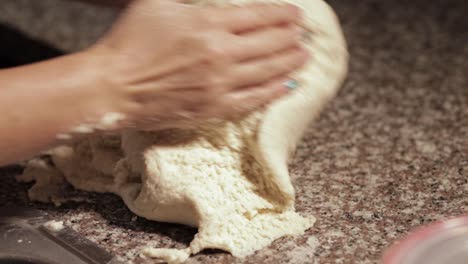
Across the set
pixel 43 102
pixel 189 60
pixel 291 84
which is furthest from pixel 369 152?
pixel 43 102

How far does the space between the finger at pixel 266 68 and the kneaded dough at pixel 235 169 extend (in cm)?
3

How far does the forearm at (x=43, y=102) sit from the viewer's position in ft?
2.29

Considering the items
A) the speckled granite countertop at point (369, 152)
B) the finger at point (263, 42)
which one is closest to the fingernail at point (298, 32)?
the finger at point (263, 42)

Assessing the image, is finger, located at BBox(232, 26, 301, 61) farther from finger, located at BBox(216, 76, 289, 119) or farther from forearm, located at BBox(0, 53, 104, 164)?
forearm, located at BBox(0, 53, 104, 164)

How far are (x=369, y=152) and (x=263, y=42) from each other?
1.02 ft

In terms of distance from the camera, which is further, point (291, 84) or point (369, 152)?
point (369, 152)

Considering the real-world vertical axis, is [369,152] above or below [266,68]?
below

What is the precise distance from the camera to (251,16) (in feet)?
2.45

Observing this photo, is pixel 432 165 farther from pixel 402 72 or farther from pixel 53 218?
pixel 53 218

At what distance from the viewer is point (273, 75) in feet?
2.53

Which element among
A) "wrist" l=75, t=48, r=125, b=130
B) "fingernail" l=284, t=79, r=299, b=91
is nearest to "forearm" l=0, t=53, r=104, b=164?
"wrist" l=75, t=48, r=125, b=130

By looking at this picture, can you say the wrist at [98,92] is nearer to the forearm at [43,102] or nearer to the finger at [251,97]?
the forearm at [43,102]

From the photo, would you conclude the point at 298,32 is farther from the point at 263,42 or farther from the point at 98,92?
the point at 98,92

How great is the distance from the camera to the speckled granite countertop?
79 centimetres
